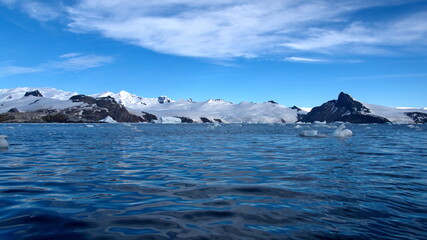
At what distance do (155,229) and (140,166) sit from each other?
8.57 m

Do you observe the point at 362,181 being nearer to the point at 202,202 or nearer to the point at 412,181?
the point at 412,181

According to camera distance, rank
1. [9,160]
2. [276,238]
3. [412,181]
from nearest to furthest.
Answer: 1. [276,238]
2. [412,181]
3. [9,160]

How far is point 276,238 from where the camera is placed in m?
5.61

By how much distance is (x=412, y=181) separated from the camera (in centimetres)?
1072

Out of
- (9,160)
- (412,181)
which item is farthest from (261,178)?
(9,160)

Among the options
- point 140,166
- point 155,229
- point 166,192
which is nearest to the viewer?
point 155,229

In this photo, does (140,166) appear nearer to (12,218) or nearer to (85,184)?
(85,184)

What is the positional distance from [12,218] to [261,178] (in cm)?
763

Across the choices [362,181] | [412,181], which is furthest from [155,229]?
[412,181]

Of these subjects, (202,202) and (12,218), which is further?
(202,202)

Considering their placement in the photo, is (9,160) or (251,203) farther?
(9,160)

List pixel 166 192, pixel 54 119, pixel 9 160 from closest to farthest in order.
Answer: pixel 166 192 < pixel 9 160 < pixel 54 119

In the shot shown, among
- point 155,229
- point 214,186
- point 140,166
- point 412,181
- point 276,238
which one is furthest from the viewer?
point 140,166

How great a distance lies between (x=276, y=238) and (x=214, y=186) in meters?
4.42
